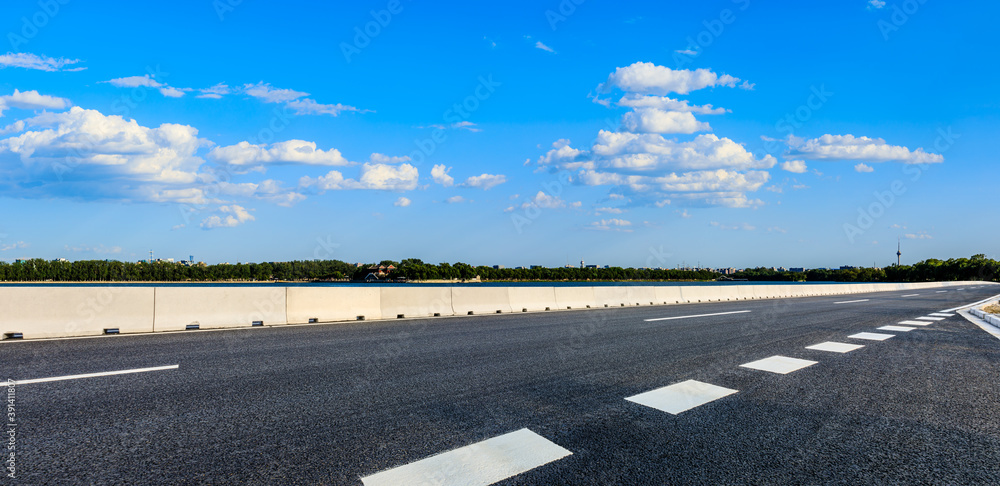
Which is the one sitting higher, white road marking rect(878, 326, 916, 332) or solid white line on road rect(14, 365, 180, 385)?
solid white line on road rect(14, 365, 180, 385)

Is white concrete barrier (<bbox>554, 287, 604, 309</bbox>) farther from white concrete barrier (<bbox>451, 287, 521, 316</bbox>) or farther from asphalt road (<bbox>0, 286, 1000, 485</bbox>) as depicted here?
asphalt road (<bbox>0, 286, 1000, 485</bbox>)

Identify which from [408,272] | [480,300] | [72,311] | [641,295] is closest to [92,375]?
[72,311]

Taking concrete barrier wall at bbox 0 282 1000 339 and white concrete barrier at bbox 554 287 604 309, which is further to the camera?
white concrete barrier at bbox 554 287 604 309

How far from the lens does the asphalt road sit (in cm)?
335

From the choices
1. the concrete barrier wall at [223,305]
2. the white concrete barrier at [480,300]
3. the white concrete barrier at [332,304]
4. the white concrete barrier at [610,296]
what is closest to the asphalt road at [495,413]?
the concrete barrier wall at [223,305]

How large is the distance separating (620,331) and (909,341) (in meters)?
5.52

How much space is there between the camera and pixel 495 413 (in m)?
4.55

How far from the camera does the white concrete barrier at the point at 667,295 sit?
76.0ft

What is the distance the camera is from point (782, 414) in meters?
4.64

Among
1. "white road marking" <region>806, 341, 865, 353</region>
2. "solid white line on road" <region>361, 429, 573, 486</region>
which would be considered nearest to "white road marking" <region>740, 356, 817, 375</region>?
"white road marking" <region>806, 341, 865, 353</region>

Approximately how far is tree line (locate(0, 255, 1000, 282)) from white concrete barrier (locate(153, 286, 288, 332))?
387 feet

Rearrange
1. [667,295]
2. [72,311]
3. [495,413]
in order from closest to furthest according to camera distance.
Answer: [495,413] → [72,311] → [667,295]

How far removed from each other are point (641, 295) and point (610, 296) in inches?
79.1

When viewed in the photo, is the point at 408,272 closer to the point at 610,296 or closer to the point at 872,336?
the point at 610,296
